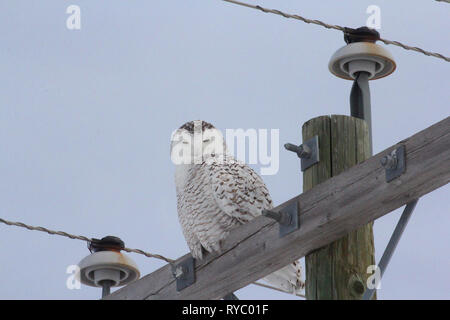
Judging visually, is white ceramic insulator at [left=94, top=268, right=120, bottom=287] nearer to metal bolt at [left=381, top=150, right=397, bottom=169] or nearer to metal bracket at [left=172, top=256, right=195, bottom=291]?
metal bracket at [left=172, top=256, right=195, bottom=291]

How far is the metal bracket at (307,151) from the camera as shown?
551 centimetres

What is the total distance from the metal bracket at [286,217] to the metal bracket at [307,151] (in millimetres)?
346

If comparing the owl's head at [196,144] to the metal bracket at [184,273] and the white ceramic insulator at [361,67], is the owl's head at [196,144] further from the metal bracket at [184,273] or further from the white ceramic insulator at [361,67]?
the metal bracket at [184,273]

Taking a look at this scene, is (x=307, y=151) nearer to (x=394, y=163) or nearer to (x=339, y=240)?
(x=339, y=240)

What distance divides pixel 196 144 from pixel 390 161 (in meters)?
2.28

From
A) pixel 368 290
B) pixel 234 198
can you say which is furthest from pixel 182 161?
pixel 368 290

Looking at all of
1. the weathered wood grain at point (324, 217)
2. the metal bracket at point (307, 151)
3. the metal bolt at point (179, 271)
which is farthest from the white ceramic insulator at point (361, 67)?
the metal bolt at point (179, 271)

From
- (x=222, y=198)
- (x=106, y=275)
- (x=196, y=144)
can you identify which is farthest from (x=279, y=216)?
(x=106, y=275)

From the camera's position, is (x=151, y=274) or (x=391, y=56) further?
(x=391, y=56)

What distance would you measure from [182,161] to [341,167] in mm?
1627

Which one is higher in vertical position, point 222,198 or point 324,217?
point 222,198

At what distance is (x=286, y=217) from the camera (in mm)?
5242

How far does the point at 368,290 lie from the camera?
5004 mm
